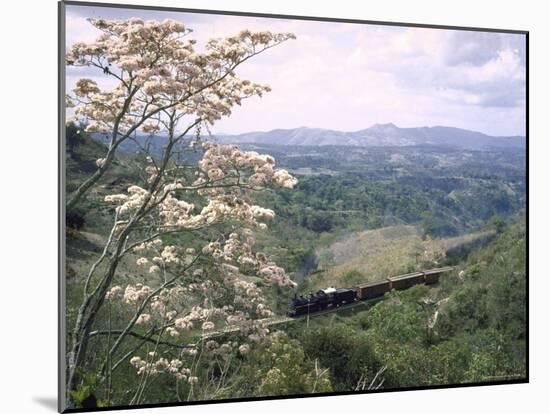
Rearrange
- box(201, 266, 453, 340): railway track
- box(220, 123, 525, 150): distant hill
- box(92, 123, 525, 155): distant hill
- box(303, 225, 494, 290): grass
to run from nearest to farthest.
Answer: box(92, 123, 525, 155): distant hill
box(201, 266, 453, 340): railway track
box(220, 123, 525, 150): distant hill
box(303, 225, 494, 290): grass

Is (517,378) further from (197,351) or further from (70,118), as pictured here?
(70,118)

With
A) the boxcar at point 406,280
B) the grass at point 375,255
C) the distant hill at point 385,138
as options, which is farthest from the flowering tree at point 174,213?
the boxcar at point 406,280

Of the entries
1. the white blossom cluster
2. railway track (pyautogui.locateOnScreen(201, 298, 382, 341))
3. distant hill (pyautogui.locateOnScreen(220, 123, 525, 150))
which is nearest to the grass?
railway track (pyautogui.locateOnScreen(201, 298, 382, 341))

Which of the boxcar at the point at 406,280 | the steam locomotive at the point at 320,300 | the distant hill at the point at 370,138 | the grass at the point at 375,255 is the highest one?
the distant hill at the point at 370,138

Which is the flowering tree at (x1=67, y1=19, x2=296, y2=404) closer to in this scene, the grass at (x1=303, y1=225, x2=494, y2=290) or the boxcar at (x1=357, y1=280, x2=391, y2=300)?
the grass at (x1=303, y1=225, x2=494, y2=290)

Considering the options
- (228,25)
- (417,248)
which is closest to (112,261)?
(228,25)

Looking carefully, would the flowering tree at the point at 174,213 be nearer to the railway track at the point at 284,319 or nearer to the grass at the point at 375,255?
the railway track at the point at 284,319

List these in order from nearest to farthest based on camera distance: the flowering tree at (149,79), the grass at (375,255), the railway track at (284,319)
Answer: the flowering tree at (149,79) → the railway track at (284,319) → the grass at (375,255)
